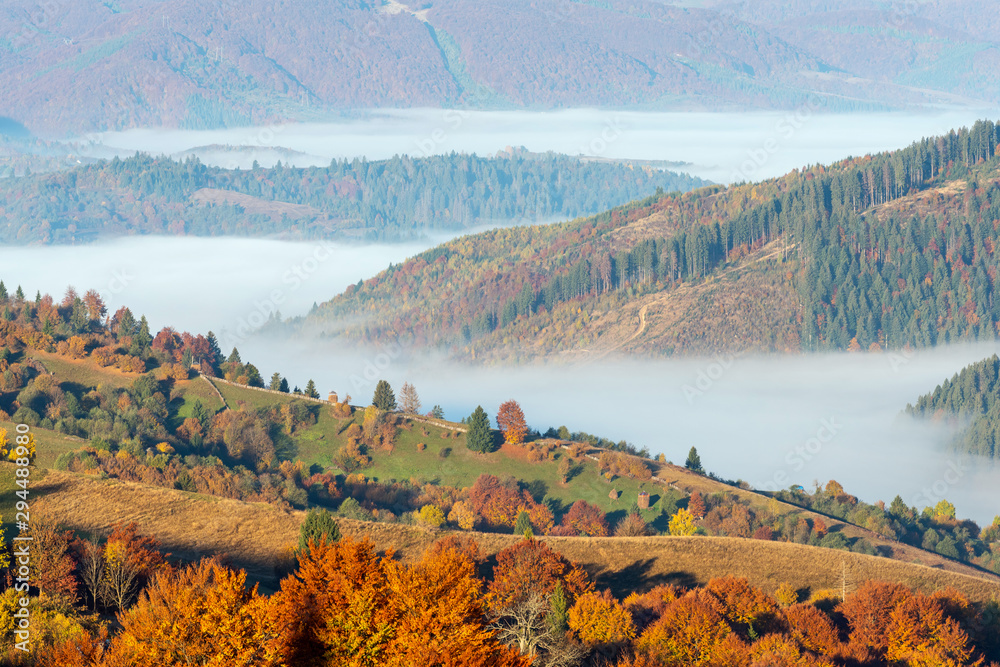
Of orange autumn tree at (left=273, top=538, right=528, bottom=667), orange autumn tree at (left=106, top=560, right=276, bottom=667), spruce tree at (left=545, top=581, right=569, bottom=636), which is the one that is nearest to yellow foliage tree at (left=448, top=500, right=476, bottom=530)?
spruce tree at (left=545, top=581, right=569, bottom=636)

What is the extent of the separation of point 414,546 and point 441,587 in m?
40.1

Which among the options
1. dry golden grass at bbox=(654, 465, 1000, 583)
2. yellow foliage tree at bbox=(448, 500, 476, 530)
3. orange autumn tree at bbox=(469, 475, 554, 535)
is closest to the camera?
yellow foliage tree at bbox=(448, 500, 476, 530)

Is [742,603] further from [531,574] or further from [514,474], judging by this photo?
[514,474]

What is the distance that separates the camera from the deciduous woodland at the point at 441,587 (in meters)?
60.2

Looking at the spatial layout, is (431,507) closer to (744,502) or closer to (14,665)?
(744,502)

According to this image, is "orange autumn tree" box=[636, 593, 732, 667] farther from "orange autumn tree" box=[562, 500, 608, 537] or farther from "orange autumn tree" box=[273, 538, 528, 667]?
"orange autumn tree" box=[562, 500, 608, 537]

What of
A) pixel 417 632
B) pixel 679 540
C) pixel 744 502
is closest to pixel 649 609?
pixel 679 540

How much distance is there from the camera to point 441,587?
65000 millimetres

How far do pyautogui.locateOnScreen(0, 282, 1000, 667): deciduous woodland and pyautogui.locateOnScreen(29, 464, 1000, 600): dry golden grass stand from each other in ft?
11.4

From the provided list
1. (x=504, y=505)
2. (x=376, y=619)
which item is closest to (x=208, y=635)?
(x=376, y=619)

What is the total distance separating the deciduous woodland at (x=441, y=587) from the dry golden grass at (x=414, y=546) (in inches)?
136

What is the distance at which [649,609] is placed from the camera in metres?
92.6

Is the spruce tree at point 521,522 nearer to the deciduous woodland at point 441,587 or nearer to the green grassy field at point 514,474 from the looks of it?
the deciduous woodland at point 441,587

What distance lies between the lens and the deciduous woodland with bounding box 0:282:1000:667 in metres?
60.2
